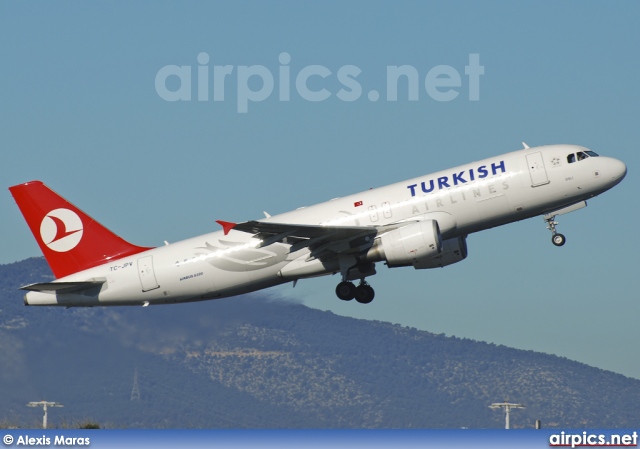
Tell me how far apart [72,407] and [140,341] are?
36.7ft

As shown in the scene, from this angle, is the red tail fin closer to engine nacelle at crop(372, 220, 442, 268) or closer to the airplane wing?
the airplane wing

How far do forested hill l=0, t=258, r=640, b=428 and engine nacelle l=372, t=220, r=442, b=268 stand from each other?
16983 millimetres

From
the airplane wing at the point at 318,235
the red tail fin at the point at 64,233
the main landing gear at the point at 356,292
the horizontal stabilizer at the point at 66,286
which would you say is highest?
the red tail fin at the point at 64,233

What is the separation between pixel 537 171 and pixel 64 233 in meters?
21.4

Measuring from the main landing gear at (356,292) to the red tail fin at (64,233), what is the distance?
906 centimetres

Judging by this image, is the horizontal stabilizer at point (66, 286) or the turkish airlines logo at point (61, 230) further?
the turkish airlines logo at point (61, 230)

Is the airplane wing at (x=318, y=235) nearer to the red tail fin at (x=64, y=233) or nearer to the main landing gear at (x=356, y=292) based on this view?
the main landing gear at (x=356, y=292)

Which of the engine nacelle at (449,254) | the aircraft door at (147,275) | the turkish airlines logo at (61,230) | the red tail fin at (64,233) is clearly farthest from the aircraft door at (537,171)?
the turkish airlines logo at (61,230)

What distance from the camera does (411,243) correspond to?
4850cm

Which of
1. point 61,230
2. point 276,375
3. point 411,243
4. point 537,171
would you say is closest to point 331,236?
point 411,243

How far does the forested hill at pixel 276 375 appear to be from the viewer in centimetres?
7575

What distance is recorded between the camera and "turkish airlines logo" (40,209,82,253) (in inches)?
2144

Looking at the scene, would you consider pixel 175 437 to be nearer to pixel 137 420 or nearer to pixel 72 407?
pixel 72 407

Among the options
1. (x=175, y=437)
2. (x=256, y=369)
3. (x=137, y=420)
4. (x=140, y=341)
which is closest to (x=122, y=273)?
(x=175, y=437)
